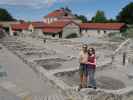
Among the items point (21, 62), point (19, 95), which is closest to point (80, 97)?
point (19, 95)

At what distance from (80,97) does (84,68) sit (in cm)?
115

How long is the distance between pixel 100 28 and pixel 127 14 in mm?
16576

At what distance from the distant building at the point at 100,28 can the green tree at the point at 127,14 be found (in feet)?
46.3

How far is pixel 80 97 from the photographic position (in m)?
8.38

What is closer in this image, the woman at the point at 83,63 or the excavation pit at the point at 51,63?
the woman at the point at 83,63

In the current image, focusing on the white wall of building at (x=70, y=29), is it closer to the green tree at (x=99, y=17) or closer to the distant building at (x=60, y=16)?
the distant building at (x=60, y=16)

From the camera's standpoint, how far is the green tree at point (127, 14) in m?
62.7

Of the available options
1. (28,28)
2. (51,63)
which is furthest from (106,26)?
(51,63)

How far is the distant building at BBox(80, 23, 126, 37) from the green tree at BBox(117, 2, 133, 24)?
1413cm

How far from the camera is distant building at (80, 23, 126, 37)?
48484 millimetres

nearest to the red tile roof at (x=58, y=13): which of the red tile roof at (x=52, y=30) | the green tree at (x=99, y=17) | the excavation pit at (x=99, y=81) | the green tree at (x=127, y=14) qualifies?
the green tree at (x=99, y=17)

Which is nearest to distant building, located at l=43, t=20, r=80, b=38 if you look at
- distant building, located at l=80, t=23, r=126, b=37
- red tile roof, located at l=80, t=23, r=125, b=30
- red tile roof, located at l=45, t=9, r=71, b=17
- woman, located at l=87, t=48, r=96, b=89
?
distant building, located at l=80, t=23, r=126, b=37

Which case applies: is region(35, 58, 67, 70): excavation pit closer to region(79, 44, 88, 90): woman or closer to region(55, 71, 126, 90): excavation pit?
region(55, 71, 126, 90): excavation pit

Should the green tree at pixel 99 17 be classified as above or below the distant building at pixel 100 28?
above
